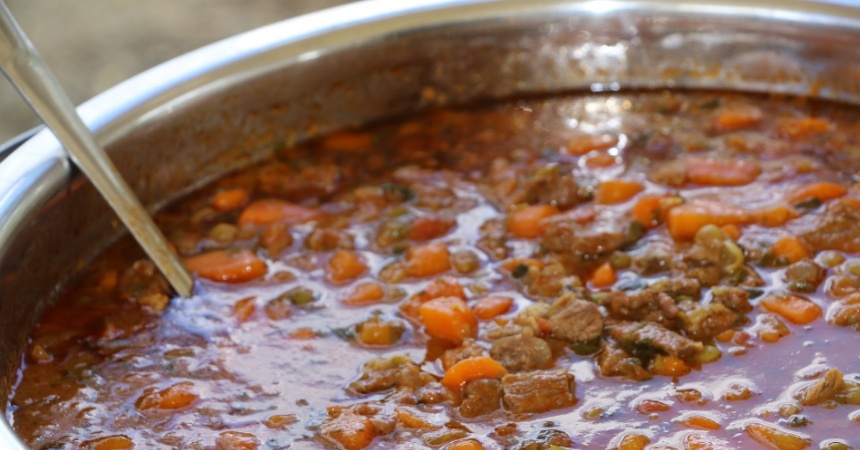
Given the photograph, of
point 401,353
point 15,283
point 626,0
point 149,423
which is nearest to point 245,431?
point 149,423

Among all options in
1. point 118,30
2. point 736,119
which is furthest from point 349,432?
point 118,30

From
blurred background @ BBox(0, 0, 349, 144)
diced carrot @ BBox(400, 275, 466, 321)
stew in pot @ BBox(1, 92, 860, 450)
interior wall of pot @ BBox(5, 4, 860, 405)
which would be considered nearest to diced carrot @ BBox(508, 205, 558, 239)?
stew in pot @ BBox(1, 92, 860, 450)

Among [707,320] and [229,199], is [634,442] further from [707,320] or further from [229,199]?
[229,199]

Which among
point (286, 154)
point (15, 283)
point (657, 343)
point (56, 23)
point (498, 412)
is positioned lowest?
point (498, 412)

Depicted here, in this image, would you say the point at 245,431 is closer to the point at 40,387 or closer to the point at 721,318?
the point at 40,387

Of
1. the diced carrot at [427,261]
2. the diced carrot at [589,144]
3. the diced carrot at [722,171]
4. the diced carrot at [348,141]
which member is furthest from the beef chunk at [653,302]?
the diced carrot at [348,141]

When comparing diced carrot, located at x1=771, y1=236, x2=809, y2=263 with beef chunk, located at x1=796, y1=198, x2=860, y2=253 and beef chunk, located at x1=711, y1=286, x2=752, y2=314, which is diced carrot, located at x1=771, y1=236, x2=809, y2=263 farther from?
beef chunk, located at x1=711, y1=286, x2=752, y2=314
